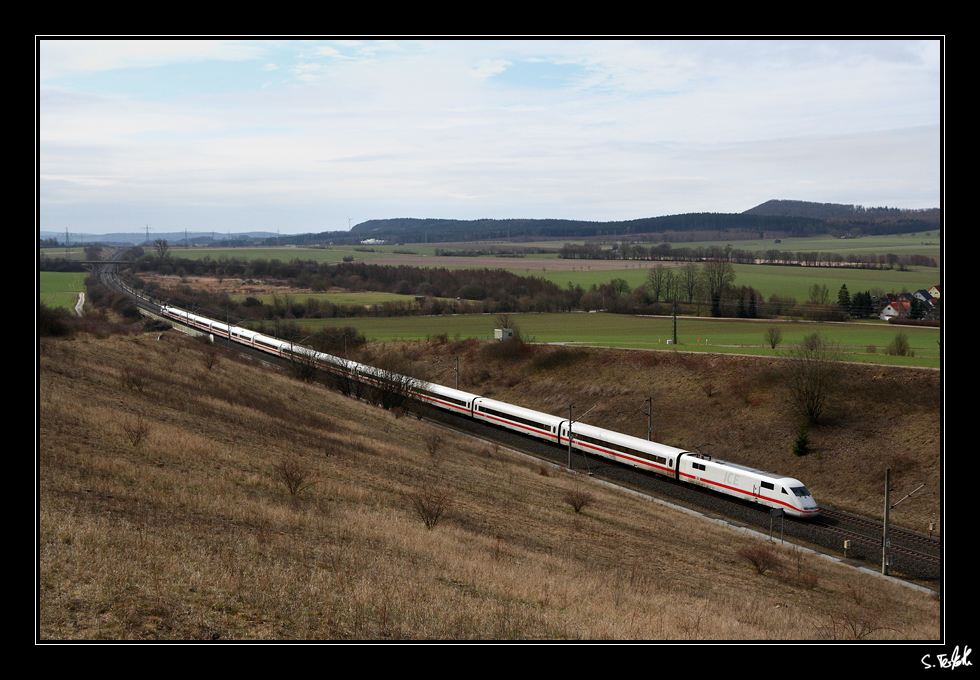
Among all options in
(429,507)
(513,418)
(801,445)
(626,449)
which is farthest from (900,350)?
(429,507)

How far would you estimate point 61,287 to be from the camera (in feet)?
398

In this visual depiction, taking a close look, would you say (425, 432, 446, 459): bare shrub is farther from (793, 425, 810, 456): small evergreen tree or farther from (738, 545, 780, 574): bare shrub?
(793, 425, 810, 456): small evergreen tree

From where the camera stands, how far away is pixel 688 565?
23.3m

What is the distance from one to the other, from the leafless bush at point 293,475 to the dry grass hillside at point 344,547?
0.14 m

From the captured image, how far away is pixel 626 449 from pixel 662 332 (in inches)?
1648

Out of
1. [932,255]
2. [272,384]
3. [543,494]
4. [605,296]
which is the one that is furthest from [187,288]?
[932,255]

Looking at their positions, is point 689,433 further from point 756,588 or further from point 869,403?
point 756,588

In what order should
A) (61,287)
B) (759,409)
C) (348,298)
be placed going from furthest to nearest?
(348,298), (61,287), (759,409)

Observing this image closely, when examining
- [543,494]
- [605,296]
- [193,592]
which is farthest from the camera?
[605,296]

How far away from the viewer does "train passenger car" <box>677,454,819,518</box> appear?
3431 cm

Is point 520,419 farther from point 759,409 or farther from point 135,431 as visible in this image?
point 135,431

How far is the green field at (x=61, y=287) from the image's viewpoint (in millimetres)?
96537

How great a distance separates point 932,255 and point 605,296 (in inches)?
3152

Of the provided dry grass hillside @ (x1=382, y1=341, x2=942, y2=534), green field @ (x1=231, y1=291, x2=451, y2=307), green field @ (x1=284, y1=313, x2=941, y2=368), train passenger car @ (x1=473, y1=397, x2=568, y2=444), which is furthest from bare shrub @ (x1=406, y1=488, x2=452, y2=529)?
green field @ (x1=231, y1=291, x2=451, y2=307)
